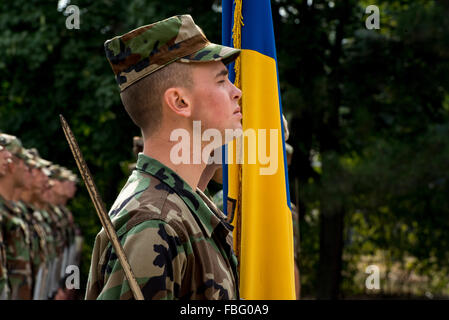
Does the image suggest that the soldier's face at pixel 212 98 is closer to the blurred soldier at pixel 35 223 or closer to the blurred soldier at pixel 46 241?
Answer: the blurred soldier at pixel 35 223

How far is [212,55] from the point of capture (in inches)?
73.8

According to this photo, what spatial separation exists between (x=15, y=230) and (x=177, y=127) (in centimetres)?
509

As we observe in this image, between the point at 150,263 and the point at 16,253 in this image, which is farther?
the point at 16,253

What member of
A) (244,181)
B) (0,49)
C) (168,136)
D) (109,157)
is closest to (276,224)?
(244,181)

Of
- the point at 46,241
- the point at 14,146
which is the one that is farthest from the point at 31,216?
the point at 14,146

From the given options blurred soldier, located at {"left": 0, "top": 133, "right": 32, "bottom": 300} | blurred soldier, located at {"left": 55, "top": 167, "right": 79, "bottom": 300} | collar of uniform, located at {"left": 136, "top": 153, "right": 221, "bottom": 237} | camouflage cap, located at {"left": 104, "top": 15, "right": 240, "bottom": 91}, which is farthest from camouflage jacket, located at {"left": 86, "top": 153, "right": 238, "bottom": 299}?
blurred soldier, located at {"left": 55, "top": 167, "right": 79, "bottom": 300}

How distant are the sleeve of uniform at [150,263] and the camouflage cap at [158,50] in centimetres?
47

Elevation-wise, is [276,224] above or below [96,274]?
above

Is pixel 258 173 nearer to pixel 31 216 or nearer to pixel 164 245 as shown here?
pixel 164 245

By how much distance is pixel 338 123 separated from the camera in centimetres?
1086

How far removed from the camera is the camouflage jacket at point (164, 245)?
158cm

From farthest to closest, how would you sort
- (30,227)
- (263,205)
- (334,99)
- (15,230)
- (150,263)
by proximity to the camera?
1. (334,99)
2. (30,227)
3. (15,230)
4. (263,205)
5. (150,263)

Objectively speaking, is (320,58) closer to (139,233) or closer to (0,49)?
(0,49)

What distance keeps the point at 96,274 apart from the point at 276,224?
925 millimetres
